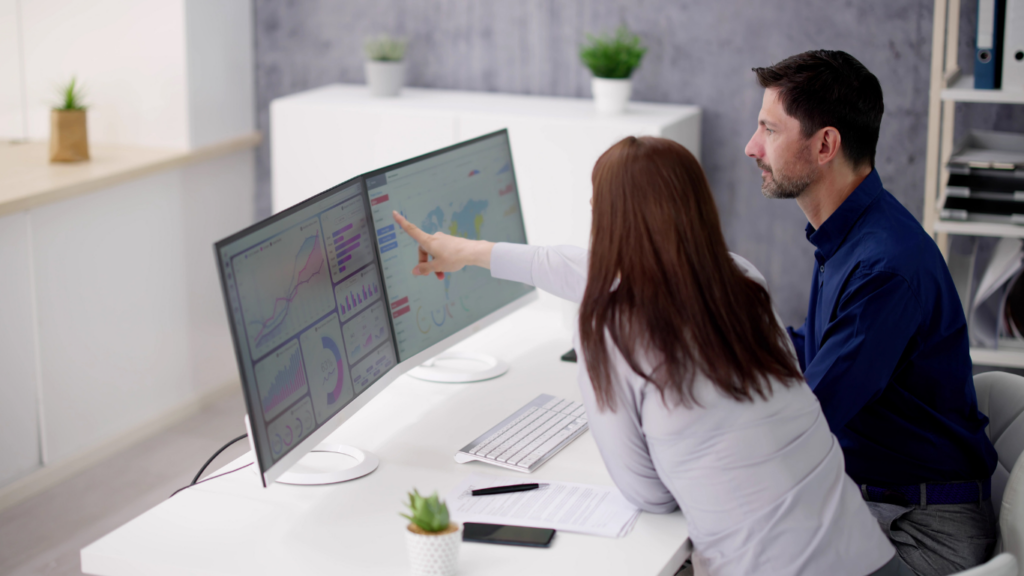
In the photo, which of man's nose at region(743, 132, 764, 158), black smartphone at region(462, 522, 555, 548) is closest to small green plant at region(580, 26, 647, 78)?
man's nose at region(743, 132, 764, 158)

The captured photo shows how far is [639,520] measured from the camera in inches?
56.9

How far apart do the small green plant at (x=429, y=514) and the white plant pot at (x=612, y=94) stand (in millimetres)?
1972

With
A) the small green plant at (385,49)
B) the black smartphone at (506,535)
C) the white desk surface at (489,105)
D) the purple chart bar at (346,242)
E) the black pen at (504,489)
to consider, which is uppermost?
the small green plant at (385,49)

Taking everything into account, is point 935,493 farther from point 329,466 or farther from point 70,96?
point 70,96

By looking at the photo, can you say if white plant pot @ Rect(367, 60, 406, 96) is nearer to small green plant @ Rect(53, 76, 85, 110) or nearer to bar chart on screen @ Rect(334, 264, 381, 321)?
small green plant @ Rect(53, 76, 85, 110)

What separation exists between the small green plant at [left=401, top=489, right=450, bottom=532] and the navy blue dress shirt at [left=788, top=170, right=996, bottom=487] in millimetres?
684

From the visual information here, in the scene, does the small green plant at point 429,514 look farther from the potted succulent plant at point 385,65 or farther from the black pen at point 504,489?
the potted succulent plant at point 385,65

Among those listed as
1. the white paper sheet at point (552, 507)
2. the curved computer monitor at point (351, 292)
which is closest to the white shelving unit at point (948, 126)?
the curved computer monitor at point (351, 292)

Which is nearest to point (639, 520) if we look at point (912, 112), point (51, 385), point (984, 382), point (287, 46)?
point (984, 382)

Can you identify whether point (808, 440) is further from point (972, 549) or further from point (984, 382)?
point (984, 382)

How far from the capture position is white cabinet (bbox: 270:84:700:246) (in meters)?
2.91

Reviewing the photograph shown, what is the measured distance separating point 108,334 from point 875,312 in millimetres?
2411

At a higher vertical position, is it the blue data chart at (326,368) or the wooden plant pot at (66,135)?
the wooden plant pot at (66,135)

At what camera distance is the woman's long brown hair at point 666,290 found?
129 centimetres
